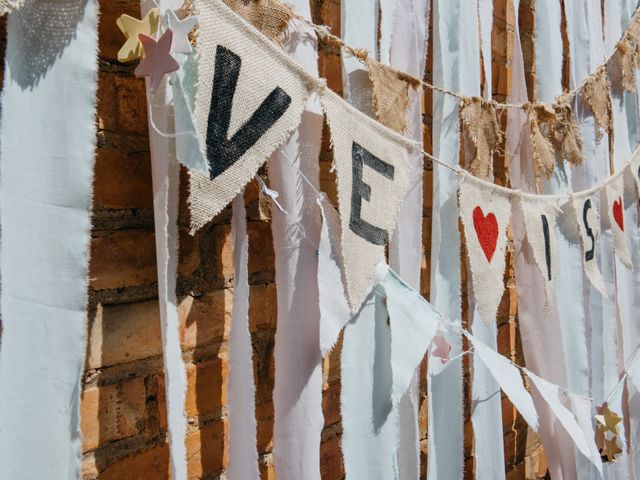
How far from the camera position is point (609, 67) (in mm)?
1656

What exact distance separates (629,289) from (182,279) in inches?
50.1

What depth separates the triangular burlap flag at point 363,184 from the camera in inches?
Answer: 32.9

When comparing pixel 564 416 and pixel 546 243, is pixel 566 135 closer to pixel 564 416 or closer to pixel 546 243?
pixel 546 243

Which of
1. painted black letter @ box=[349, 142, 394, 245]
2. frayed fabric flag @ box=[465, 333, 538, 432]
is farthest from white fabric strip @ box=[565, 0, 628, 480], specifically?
painted black letter @ box=[349, 142, 394, 245]

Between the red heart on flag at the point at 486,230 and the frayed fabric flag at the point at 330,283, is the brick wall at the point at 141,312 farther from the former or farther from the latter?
the red heart on flag at the point at 486,230

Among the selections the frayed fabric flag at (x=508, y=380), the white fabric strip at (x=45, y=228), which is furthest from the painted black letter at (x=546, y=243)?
the white fabric strip at (x=45, y=228)

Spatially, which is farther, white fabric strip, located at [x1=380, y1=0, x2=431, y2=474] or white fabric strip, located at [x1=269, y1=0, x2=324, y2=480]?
white fabric strip, located at [x1=380, y1=0, x2=431, y2=474]

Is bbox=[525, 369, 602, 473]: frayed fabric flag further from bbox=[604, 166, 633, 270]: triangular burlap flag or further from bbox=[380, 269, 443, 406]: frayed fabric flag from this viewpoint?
bbox=[604, 166, 633, 270]: triangular burlap flag

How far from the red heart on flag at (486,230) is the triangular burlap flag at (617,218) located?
1.83 ft

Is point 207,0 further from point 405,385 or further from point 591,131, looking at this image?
point 591,131

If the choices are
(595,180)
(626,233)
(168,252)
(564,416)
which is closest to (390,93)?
(168,252)

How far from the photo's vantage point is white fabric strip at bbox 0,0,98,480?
0.57 meters

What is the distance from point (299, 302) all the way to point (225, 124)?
0.91 feet

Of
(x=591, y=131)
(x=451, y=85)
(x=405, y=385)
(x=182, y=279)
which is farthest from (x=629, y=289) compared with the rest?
(x=182, y=279)
